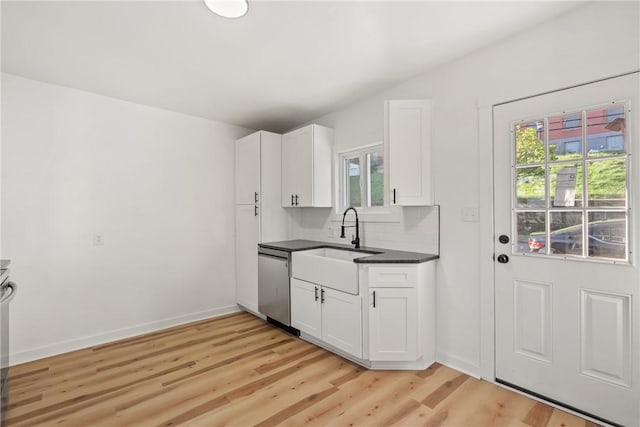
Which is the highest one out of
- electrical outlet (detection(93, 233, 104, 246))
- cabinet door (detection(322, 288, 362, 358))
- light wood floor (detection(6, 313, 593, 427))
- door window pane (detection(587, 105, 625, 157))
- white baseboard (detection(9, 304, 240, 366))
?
door window pane (detection(587, 105, 625, 157))

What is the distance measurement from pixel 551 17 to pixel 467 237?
60.1 inches

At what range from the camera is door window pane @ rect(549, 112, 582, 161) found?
6.29 ft

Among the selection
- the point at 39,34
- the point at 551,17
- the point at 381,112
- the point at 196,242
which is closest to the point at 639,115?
the point at 551,17

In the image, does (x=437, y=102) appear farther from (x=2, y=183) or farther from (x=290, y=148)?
(x=2, y=183)

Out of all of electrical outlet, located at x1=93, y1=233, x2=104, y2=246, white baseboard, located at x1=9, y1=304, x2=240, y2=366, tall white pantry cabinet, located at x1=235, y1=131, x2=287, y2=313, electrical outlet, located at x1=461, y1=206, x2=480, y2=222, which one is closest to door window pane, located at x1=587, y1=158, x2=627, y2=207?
electrical outlet, located at x1=461, y1=206, x2=480, y2=222

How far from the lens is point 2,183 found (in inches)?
102

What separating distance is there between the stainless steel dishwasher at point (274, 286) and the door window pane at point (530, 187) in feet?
6.92

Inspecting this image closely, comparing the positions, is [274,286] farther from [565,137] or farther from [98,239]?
[565,137]

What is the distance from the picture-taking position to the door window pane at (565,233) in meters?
1.92

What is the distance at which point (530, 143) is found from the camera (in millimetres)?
2113

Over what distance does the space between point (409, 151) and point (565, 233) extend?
4.02ft

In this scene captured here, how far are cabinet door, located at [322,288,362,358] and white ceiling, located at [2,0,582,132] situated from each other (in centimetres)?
Result: 192

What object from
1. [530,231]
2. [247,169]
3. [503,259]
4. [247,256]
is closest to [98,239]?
[247,256]

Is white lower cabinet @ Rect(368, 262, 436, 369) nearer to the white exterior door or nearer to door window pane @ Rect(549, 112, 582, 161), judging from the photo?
the white exterior door
